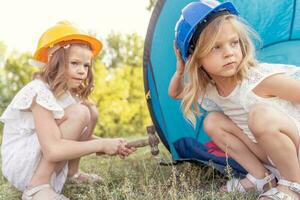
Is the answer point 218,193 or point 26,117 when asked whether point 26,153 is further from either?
point 218,193

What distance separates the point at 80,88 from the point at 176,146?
499mm

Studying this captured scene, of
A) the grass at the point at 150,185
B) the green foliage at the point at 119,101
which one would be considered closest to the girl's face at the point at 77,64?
the grass at the point at 150,185

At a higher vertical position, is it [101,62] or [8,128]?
[8,128]

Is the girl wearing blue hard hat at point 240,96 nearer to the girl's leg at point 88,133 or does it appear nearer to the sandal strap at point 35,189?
the girl's leg at point 88,133

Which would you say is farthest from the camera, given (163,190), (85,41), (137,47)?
(137,47)

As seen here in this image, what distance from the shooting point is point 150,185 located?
193 cm

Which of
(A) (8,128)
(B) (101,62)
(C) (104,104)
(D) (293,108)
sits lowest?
(C) (104,104)

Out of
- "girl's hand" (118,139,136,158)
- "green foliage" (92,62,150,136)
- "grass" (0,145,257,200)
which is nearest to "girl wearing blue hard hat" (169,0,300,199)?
"grass" (0,145,257,200)

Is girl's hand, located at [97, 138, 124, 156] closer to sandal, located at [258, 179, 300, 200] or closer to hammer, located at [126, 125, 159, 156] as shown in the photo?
hammer, located at [126, 125, 159, 156]

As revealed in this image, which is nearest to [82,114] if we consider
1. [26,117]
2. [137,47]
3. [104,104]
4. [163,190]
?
[26,117]

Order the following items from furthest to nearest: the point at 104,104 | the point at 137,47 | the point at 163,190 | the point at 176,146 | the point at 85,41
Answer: the point at 137,47, the point at 104,104, the point at 176,146, the point at 85,41, the point at 163,190

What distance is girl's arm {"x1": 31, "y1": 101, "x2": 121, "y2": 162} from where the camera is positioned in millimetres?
2014

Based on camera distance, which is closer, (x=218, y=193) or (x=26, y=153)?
(x=218, y=193)

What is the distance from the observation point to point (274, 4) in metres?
2.16
